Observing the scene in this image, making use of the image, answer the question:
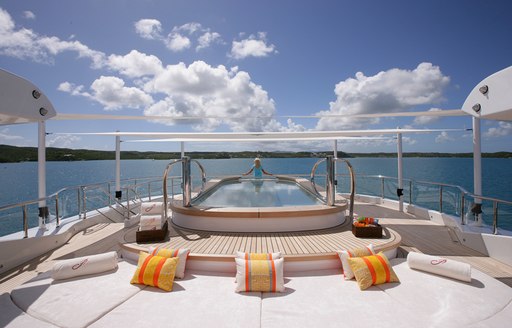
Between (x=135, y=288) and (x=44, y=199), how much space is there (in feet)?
9.35

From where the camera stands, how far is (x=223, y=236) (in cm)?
380

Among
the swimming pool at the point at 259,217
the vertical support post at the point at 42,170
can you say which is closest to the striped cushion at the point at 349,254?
the swimming pool at the point at 259,217

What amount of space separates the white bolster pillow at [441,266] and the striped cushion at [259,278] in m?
1.75

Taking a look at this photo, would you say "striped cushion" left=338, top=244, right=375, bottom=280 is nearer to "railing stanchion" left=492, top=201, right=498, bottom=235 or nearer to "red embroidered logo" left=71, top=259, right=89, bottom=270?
"railing stanchion" left=492, top=201, right=498, bottom=235

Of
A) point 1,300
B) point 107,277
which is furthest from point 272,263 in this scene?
point 1,300

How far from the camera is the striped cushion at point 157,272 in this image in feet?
9.21

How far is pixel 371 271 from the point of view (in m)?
2.82

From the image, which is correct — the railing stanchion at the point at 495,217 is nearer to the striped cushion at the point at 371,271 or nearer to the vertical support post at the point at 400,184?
the striped cushion at the point at 371,271

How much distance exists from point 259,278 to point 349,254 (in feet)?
3.72

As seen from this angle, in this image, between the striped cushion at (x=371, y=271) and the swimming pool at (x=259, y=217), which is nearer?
the striped cushion at (x=371, y=271)

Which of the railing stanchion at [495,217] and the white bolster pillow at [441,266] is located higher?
the railing stanchion at [495,217]

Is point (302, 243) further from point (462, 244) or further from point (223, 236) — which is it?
point (462, 244)

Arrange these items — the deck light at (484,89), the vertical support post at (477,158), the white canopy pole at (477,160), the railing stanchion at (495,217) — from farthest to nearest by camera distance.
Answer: the vertical support post at (477,158) → the white canopy pole at (477,160) → the deck light at (484,89) → the railing stanchion at (495,217)

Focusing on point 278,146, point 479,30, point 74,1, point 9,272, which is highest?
point 479,30
